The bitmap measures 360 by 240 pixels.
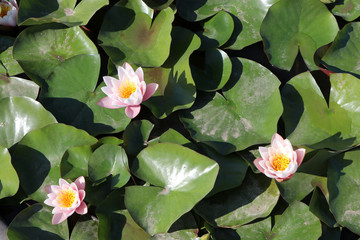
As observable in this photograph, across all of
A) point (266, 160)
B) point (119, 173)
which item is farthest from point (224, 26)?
point (119, 173)

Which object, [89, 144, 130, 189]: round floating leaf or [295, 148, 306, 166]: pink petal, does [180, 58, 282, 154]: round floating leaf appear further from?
[89, 144, 130, 189]: round floating leaf

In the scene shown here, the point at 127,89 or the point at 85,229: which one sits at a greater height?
the point at 127,89

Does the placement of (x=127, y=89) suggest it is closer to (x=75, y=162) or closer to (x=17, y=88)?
(x=75, y=162)

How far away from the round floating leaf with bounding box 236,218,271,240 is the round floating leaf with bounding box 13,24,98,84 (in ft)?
3.58

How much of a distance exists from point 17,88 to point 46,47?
9.9 inches

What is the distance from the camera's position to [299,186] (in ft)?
5.42

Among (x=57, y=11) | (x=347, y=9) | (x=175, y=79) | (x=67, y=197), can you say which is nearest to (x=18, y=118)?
(x=67, y=197)

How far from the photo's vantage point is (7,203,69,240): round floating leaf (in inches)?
64.0

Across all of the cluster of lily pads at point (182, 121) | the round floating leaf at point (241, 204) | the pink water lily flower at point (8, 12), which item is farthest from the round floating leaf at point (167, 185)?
the pink water lily flower at point (8, 12)

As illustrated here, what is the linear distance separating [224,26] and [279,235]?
1.02 m

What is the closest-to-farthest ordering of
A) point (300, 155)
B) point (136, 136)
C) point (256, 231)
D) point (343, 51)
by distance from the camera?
1. point (300, 155)
2. point (256, 231)
3. point (136, 136)
4. point (343, 51)

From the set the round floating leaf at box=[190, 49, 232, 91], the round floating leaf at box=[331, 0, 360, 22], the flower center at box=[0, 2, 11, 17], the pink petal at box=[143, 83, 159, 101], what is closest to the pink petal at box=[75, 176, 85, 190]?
the pink petal at box=[143, 83, 159, 101]

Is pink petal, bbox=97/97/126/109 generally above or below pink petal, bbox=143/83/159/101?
below

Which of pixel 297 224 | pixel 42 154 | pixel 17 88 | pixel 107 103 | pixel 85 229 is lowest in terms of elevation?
pixel 85 229
